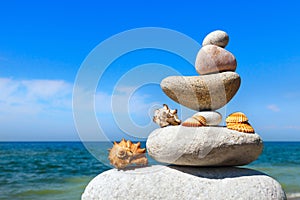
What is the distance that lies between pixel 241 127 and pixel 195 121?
727 millimetres

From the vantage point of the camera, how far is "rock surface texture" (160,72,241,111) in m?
5.68

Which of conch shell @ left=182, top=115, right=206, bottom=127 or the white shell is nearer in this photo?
conch shell @ left=182, top=115, right=206, bottom=127

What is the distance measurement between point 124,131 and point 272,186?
8.28 ft

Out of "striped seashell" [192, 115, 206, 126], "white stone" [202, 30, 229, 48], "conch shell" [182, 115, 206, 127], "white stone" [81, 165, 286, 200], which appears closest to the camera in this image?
"white stone" [81, 165, 286, 200]

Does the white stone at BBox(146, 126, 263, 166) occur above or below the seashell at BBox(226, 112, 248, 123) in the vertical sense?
below

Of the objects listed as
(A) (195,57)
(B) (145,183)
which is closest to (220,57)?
(A) (195,57)

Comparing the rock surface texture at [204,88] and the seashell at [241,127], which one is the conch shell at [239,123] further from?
the rock surface texture at [204,88]

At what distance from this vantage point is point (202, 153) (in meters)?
5.12

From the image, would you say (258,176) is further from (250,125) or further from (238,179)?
(250,125)

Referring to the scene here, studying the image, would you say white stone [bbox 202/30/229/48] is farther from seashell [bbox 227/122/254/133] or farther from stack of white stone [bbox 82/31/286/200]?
seashell [bbox 227/122/254/133]

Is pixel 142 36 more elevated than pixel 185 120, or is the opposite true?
pixel 142 36

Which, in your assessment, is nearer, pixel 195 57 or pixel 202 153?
pixel 202 153

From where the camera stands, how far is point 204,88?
571cm

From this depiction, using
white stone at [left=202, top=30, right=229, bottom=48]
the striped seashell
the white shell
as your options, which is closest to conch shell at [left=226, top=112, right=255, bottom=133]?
the white shell
